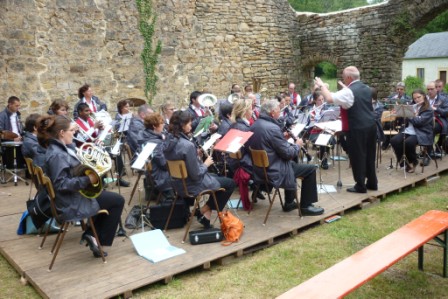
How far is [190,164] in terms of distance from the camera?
4590mm

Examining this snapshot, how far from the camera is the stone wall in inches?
374

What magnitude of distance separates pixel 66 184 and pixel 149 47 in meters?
8.28

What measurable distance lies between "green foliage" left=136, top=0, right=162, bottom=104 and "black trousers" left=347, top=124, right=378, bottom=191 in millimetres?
6623

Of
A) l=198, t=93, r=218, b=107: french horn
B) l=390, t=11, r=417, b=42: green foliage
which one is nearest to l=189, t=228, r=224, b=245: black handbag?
l=198, t=93, r=218, b=107: french horn

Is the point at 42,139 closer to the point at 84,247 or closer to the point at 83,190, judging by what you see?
the point at 83,190

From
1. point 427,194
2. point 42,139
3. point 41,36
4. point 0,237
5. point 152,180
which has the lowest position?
point 427,194

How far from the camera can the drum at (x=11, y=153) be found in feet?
24.0

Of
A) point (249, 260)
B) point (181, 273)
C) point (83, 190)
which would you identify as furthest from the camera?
point (249, 260)

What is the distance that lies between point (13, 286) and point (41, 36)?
278 inches

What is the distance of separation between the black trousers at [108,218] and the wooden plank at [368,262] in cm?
209

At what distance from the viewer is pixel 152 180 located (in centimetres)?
544

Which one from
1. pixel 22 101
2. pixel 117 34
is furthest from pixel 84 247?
pixel 117 34

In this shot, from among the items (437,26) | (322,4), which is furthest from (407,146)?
(437,26)

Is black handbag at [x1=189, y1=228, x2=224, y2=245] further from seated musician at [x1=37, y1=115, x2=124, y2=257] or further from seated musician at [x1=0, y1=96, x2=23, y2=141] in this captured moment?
seated musician at [x1=0, y1=96, x2=23, y2=141]
